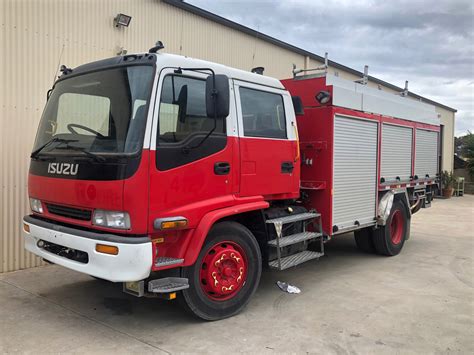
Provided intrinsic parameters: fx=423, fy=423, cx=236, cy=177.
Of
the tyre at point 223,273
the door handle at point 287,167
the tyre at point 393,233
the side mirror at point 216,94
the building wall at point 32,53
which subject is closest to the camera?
the side mirror at point 216,94

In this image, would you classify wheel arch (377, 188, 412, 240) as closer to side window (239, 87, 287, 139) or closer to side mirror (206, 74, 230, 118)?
side window (239, 87, 287, 139)

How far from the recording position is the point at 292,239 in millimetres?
5051

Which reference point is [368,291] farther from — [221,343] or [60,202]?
[60,202]

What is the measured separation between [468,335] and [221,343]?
242 centimetres

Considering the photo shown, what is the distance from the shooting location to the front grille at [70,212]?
3.82 meters

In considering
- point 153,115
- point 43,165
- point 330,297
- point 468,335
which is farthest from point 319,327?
point 43,165

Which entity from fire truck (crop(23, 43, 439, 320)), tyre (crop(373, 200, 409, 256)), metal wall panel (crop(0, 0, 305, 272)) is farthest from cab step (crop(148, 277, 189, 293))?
tyre (crop(373, 200, 409, 256))

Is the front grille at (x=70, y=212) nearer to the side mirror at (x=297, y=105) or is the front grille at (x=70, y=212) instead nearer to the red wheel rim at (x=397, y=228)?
the side mirror at (x=297, y=105)

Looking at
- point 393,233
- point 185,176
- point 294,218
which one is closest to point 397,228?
point 393,233

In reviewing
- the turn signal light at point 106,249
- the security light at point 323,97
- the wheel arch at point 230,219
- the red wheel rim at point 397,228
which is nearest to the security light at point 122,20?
the security light at point 323,97

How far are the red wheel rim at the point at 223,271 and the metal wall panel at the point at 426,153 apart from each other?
4.87 m

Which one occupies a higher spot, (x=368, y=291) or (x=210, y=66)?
(x=210, y=66)

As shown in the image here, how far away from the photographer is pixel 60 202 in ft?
13.2

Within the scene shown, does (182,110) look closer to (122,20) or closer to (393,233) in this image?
(122,20)
